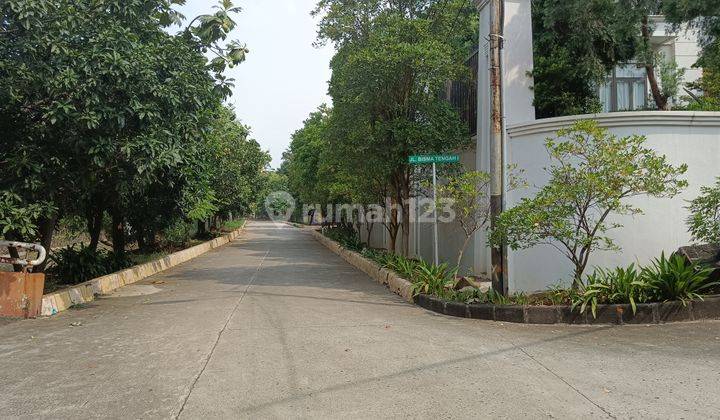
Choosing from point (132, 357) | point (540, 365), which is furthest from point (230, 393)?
point (540, 365)

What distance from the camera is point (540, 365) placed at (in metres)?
5.49

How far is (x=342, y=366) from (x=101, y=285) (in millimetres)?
7547

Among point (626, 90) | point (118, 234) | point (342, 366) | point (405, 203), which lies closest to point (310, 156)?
point (118, 234)

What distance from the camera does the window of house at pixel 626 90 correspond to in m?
16.8

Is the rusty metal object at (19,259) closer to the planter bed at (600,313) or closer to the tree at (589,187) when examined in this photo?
the planter bed at (600,313)

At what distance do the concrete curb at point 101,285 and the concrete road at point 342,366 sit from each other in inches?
13.1

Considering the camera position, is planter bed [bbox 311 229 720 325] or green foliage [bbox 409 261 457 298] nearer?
planter bed [bbox 311 229 720 325]

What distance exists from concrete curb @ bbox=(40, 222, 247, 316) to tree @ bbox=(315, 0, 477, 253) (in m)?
6.06

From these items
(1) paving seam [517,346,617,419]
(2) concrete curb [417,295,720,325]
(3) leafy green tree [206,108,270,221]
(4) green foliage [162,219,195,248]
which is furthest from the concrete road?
(3) leafy green tree [206,108,270,221]

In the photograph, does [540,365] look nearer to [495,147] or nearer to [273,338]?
[273,338]

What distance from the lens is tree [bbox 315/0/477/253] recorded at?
40.1ft

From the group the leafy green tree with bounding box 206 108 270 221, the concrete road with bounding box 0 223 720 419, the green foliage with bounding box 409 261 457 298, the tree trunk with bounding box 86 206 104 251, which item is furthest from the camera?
the leafy green tree with bounding box 206 108 270 221

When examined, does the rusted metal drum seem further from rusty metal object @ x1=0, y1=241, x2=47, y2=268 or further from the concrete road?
the concrete road

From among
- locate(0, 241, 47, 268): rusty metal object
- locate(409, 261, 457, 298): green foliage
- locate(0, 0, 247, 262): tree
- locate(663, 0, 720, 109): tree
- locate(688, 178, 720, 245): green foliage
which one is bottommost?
locate(409, 261, 457, 298): green foliage
